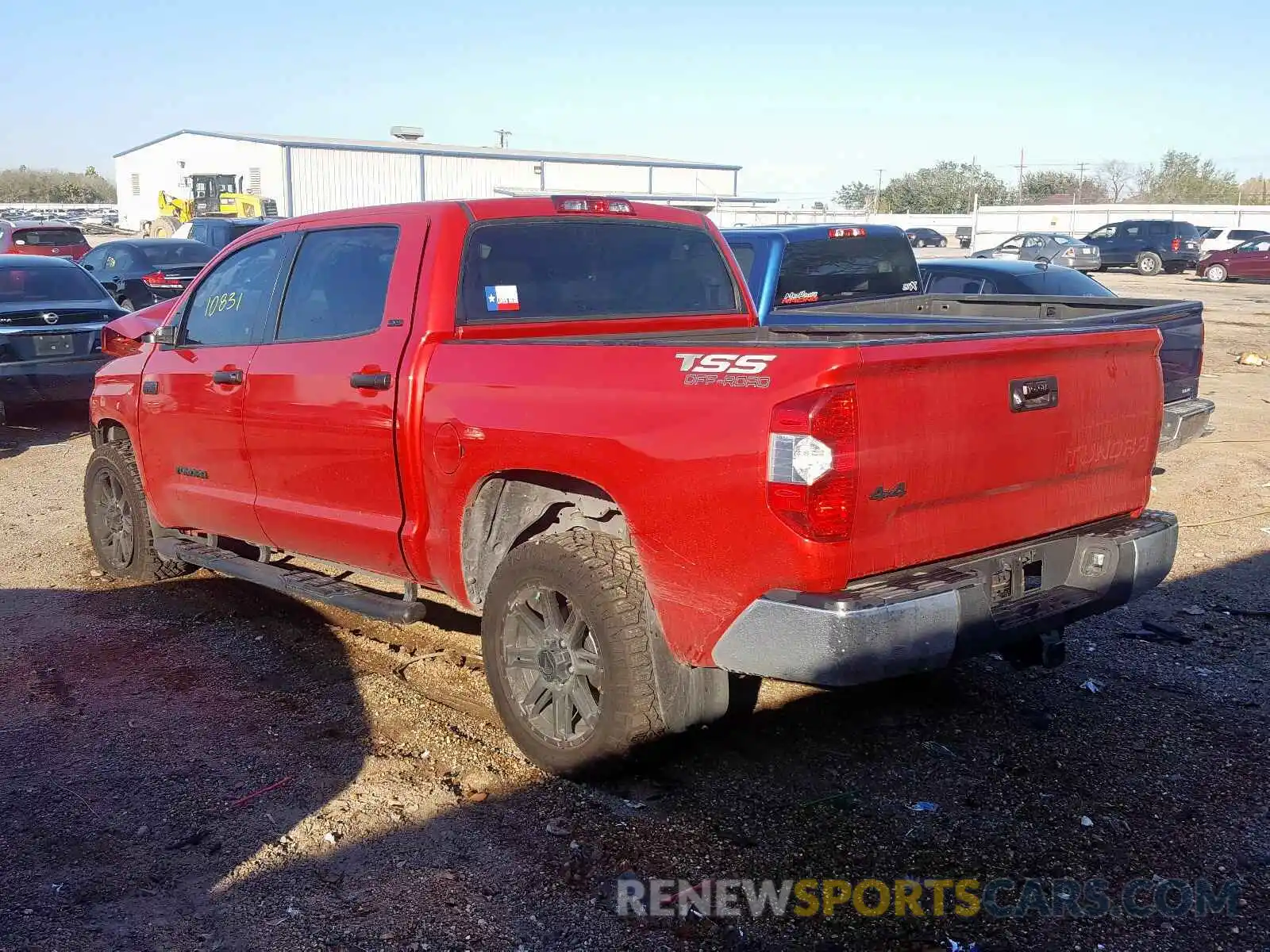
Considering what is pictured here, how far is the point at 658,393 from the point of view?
3.71 meters

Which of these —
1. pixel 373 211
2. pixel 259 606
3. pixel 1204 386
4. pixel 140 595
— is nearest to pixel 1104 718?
pixel 373 211

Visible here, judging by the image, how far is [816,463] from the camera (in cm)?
337

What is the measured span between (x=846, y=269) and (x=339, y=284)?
5.28 metres

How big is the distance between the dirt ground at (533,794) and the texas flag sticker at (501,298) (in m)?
1.63

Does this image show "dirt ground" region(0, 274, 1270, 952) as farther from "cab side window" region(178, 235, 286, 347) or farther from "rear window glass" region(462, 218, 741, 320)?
"rear window glass" region(462, 218, 741, 320)

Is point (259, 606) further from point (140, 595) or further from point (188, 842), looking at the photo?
point (188, 842)

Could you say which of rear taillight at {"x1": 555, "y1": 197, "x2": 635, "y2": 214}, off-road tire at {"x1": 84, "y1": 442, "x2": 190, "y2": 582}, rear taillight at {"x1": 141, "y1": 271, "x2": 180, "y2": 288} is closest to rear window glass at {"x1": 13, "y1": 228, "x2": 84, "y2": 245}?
rear taillight at {"x1": 141, "y1": 271, "x2": 180, "y2": 288}

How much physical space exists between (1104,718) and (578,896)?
94.4 inches

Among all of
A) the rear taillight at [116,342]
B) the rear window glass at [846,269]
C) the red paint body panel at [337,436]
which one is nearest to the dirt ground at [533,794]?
the red paint body panel at [337,436]

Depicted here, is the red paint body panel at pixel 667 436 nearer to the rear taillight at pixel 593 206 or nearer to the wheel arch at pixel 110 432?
the rear taillight at pixel 593 206

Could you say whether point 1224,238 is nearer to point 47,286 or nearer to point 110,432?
point 47,286

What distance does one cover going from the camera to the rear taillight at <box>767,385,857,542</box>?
335 centimetres

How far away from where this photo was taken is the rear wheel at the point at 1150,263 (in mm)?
37625

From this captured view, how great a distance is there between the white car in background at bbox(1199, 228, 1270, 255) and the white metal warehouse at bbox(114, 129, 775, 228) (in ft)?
59.0
